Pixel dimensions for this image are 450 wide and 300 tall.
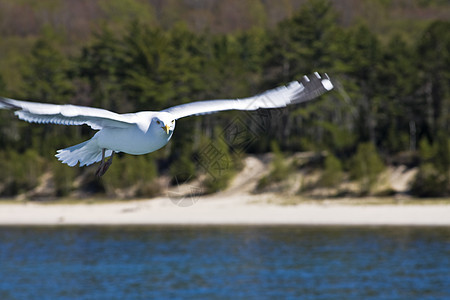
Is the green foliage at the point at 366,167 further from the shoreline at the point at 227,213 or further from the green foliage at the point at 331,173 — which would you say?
the shoreline at the point at 227,213

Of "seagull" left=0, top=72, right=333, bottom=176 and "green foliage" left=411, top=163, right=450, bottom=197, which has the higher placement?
"green foliage" left=411, top=163, right=450, bottom=197

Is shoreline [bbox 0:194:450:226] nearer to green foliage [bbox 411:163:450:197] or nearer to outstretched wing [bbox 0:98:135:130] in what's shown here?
green foliage [bbox 411:163:450:197]

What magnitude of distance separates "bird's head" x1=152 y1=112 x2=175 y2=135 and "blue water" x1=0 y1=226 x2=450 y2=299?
21.3 m

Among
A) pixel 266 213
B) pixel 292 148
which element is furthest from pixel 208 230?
pixel 292 148

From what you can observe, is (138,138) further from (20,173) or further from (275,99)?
(20,173)

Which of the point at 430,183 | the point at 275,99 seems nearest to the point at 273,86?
the point at 430,183

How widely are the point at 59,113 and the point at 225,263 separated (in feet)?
97.5

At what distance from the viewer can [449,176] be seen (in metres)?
49.2

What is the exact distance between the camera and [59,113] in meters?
9.02

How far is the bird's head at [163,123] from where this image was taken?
8727 mm

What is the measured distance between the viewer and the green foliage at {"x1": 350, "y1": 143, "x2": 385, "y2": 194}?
1973 inches

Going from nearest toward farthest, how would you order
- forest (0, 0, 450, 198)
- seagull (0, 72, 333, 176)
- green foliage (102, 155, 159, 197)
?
seagull (0, 72, 333, 176) → forest (0, 0, 450, 198) → green foliage (102, 155, 159, 197)

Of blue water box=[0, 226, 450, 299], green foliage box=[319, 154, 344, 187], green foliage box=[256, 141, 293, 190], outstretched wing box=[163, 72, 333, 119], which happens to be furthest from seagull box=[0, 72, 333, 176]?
green foliage box=[256, 141, 293, 190]

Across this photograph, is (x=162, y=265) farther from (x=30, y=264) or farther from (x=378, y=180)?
(x=378, y=180)
